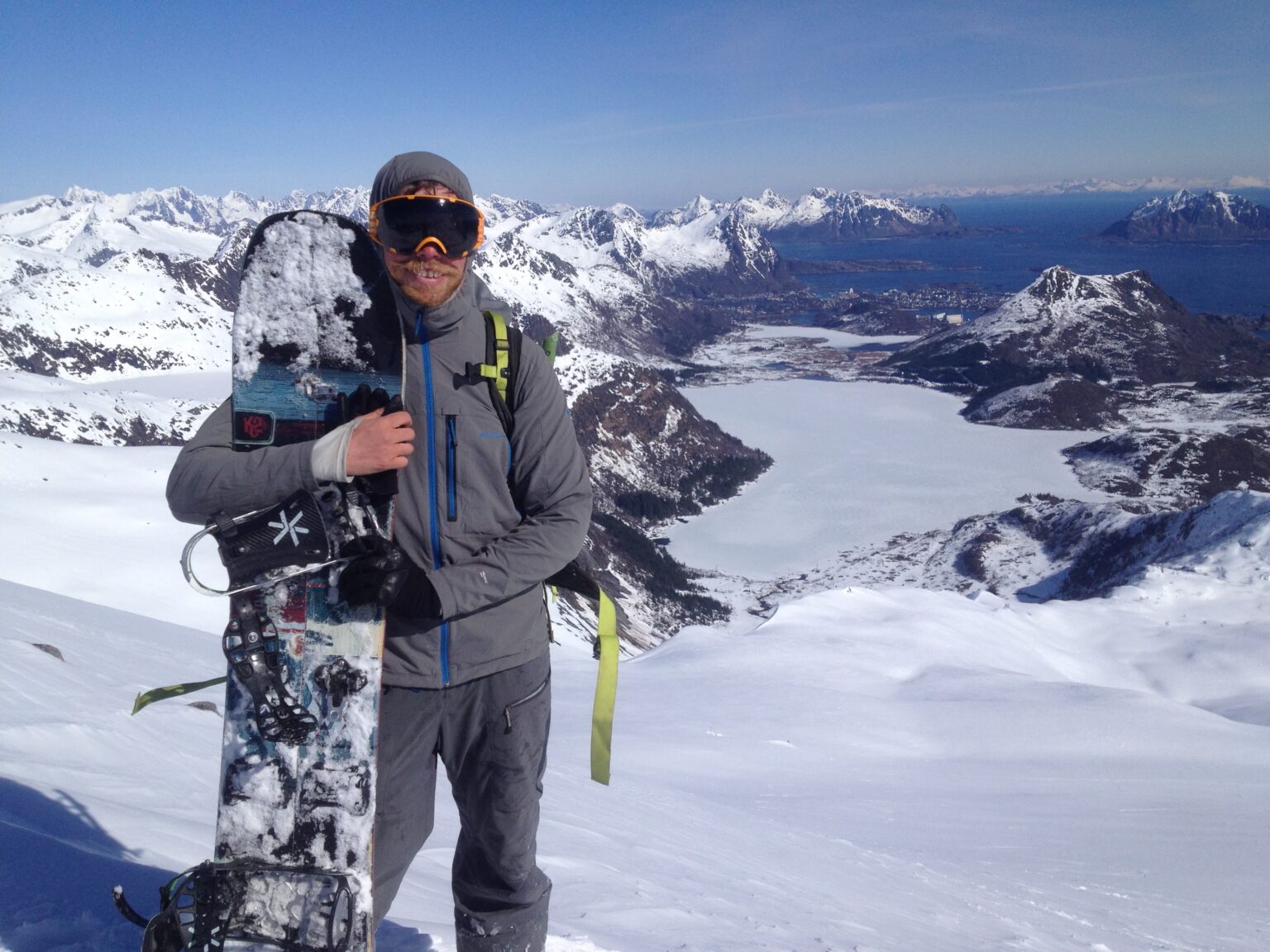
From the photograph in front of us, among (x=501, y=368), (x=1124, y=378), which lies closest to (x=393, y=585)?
(x=501, y=368)

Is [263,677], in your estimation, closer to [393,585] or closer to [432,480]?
[393,585]

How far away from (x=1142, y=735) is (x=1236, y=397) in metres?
149

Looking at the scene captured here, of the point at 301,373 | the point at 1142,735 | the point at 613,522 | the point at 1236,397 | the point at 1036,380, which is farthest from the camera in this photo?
the point at 1036,380

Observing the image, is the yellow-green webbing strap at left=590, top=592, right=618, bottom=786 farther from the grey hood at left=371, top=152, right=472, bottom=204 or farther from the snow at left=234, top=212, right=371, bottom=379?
the grey hood at left=371, top=152, right=472, bottom=204

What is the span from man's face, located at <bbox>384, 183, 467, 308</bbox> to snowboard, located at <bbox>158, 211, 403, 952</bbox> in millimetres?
248

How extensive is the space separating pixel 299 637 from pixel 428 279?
1759mm

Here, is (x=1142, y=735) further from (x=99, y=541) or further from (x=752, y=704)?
(x=99, y=541)

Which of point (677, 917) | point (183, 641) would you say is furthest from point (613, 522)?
point (677, 917)

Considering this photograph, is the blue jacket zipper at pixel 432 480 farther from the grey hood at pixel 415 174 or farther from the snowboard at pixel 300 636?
the grey hood at pixel 415 174

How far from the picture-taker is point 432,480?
3.40 metres

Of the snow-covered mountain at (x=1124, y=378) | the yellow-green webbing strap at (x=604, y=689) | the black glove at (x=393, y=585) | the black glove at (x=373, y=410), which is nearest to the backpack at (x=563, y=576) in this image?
the yellow-green webbing strap at (x=604, y=689)

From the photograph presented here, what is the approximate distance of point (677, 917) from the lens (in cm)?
570

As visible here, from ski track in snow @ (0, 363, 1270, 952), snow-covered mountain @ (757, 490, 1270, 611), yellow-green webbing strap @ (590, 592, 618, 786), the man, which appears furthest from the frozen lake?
the man

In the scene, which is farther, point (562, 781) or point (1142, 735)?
point (1142, 735)
